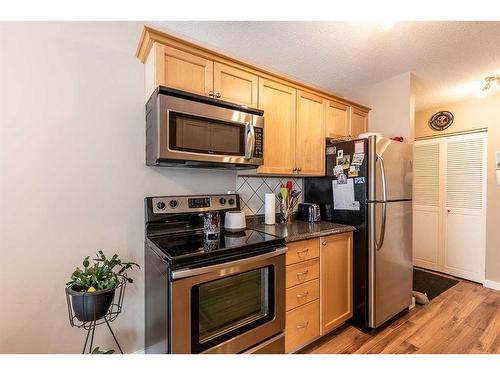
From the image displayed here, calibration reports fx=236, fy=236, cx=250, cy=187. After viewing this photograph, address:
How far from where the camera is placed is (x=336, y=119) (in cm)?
239

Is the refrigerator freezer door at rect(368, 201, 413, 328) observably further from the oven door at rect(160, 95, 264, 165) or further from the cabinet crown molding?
the cabinet crown molding

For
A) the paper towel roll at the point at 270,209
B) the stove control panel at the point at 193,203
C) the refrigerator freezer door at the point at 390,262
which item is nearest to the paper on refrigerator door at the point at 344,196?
the refrigerator freezer door at the point at 390,262

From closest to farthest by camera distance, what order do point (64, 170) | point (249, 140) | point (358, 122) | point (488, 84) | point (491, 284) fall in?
1. point (64, 170)
2. point (249, 140)
3. point (488, 84)
4. point (358, 122)
5. point (491, 284)

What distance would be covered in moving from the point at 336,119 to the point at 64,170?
7.53 ft

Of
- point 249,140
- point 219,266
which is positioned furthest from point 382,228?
point 219,266

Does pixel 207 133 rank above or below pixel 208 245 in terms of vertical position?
above

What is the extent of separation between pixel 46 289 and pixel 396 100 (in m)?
3.29

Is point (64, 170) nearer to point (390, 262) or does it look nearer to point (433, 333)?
point (390, 262)

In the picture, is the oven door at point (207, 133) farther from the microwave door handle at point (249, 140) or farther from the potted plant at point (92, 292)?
the potted plant at point (92, 292)

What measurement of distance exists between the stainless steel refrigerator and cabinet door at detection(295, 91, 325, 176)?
114 mm

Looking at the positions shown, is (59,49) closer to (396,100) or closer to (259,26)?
(259,26)

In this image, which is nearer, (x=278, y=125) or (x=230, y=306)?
(x=230, y=306)

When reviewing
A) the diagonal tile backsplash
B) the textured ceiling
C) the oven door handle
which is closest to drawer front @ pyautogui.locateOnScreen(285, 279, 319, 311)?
the oven door handle
